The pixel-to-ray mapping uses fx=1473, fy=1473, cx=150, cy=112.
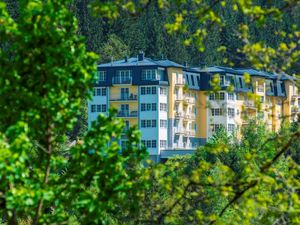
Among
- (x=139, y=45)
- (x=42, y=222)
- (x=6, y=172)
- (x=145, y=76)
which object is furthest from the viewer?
(x=139, y=45)

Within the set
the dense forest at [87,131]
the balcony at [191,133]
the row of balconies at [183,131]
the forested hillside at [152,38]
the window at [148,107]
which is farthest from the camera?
the forested hillside at [152,38]

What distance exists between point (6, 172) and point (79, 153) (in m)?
0.94

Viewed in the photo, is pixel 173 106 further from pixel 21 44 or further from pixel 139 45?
pixel 21 44

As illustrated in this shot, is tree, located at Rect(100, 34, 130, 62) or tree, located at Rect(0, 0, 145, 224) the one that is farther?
tree, located at Rect(100, 34, 130, 62)

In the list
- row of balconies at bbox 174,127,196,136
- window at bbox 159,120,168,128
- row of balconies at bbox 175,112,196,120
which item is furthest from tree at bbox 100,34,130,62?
window at bbox 159,120,168,128

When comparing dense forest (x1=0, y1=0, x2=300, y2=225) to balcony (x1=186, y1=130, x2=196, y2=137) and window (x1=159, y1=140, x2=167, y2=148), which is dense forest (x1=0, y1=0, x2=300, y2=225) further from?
balcony (x1=186, y1=130, x2=196, y2=137)

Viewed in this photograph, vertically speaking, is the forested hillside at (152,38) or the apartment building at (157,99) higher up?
the forested hillside at (152,38)

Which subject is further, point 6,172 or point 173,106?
point 173,106

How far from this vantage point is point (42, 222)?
1098 centimetres

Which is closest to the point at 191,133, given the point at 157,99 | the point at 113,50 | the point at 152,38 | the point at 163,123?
the point at 163,123

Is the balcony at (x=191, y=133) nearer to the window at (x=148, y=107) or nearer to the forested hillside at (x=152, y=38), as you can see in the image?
the window at (x=148, y=107)

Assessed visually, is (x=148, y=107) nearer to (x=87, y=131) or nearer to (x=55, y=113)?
(x=87, y=131)

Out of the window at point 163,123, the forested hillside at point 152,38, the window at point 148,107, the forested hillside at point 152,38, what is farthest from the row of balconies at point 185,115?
the forested hillside at point 152,38

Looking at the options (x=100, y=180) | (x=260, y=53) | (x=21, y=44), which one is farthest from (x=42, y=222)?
(x=260, y=53)
